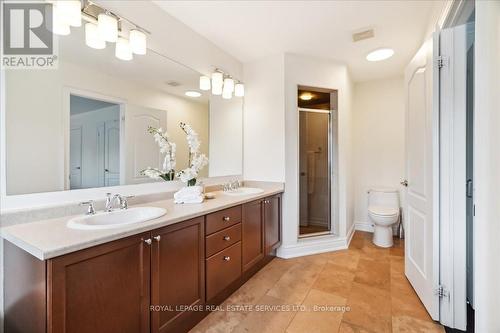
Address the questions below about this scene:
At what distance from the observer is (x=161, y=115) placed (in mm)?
2004

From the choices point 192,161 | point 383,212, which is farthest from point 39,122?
point 383,212

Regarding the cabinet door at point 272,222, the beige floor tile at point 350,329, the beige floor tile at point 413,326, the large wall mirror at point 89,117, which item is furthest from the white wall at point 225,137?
the beige floor tile at point 413,326

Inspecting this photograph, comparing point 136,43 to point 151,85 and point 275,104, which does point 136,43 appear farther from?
point 275,104

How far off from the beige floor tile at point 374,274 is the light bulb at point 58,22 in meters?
2.95

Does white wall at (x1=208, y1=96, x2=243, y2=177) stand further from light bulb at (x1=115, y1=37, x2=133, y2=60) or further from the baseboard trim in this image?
the baseboard trim

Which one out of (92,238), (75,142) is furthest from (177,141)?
(92,238)

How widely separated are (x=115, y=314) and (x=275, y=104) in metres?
2.39

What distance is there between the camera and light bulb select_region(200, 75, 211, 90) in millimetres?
2424

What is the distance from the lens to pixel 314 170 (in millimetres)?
3643

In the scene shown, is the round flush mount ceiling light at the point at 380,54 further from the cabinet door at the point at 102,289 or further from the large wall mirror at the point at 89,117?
the cabinet door at the point at 102,289

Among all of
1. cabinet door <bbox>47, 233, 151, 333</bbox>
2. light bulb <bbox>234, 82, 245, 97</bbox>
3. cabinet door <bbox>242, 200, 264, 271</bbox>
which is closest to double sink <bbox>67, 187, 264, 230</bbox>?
cabinet door <bbox>47, 233, 151, 333</bbox>

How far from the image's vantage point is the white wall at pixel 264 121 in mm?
2754

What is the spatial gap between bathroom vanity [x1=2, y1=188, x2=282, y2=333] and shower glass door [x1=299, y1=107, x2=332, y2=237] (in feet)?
5.84

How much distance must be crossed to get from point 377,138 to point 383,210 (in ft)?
3.91
